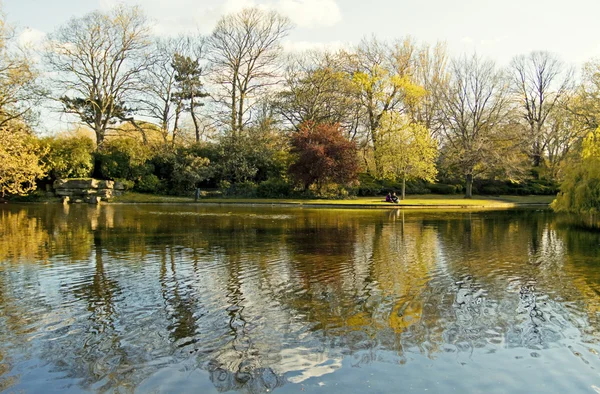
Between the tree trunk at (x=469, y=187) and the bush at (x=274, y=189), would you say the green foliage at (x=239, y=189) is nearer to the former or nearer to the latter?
the bush at (x=274, y=189)

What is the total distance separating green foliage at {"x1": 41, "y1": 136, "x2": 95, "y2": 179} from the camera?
39719 mm

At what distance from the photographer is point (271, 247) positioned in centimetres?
1398

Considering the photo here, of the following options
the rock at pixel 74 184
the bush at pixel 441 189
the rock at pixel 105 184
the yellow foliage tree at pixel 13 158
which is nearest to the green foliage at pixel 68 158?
the rock at pixel 74 184

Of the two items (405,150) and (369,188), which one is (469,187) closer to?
(369,188)

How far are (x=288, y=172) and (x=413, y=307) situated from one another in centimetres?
3400

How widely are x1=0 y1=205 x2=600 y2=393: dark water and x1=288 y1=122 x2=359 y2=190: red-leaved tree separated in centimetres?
2517

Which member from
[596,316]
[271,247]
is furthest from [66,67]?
[596,316]

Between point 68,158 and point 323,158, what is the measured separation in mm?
21192

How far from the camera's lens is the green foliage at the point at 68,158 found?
39.7 m

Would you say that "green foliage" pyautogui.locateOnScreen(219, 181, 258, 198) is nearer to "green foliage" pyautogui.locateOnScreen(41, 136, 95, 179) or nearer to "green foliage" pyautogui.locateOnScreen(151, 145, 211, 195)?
"green foliage" pyautogui.locateOnScreen(151, 145, 211, 195)

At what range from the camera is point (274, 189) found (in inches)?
1673

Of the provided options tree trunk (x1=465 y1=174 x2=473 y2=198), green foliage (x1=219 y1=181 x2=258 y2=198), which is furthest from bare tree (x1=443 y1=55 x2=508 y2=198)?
green foliage (x1=219 y1=181 x2=258 y2=198)

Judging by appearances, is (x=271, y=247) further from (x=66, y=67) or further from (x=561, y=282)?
(x=66, y=67)

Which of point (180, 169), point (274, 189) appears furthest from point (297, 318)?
point (180, 169)
